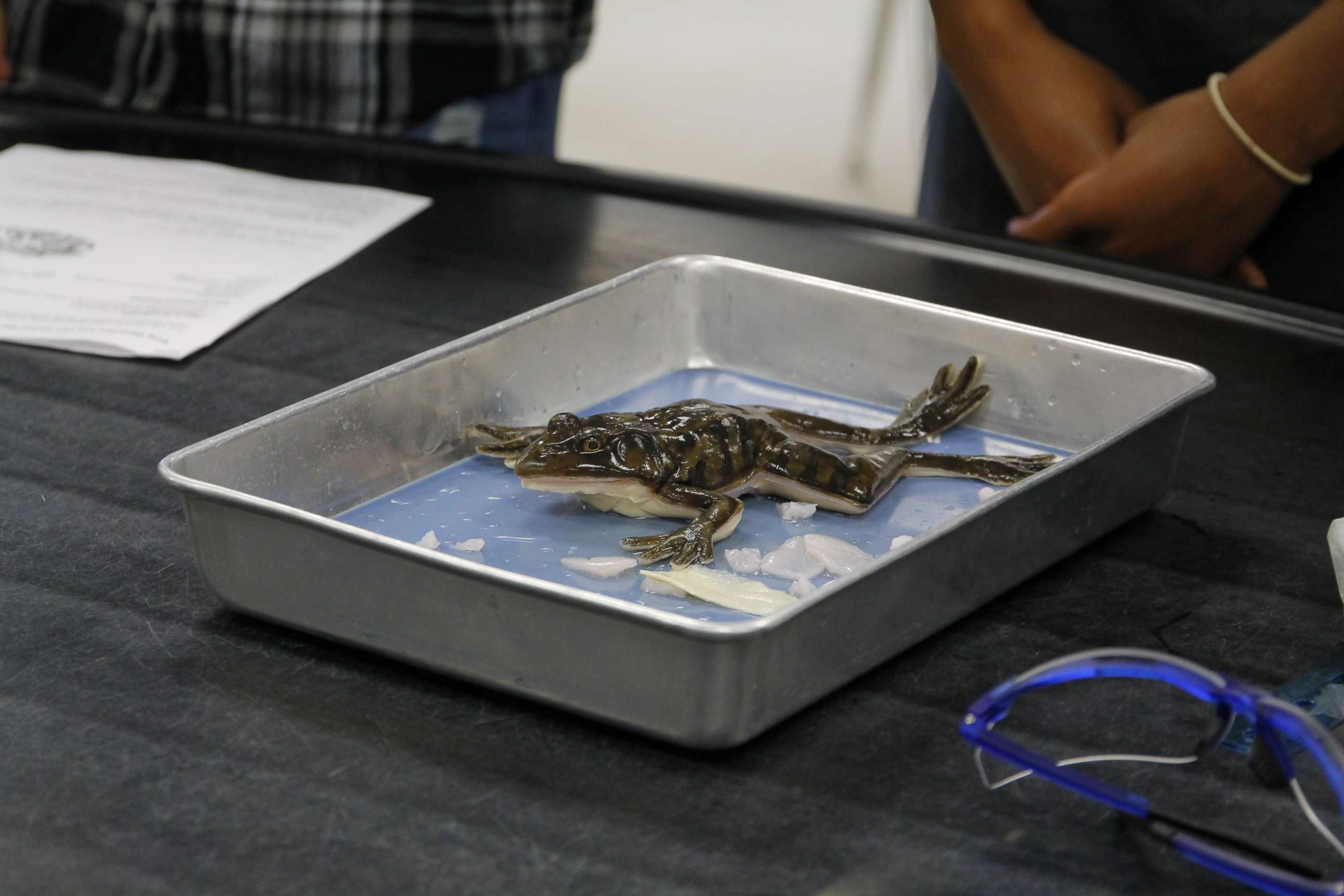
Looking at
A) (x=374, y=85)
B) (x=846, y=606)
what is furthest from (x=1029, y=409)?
(x=374, y=85)

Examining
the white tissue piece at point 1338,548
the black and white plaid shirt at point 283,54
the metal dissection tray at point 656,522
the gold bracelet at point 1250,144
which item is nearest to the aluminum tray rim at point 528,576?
the metal dissection tray at point 656,522

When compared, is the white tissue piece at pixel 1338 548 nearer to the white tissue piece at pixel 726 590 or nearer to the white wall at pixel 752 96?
the white tissue piece at pixel 726 590

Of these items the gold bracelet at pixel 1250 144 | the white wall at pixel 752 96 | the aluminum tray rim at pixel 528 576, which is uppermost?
the gold bracelet at pixel 1250 144

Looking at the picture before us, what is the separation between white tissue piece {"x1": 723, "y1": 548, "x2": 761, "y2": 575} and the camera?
0.73 metres

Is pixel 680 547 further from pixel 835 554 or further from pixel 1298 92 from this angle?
pixel 1298 92

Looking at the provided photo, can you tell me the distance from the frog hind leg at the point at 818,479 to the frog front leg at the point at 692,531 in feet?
0.11

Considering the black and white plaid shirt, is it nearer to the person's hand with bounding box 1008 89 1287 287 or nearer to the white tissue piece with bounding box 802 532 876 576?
the person's hand with bounding box 1008 89 1287 287

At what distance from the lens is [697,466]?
775mm

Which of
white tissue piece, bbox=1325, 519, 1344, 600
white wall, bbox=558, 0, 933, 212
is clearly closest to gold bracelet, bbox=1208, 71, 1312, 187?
white tissue piece, bbox=1325, 519, 1344, 600

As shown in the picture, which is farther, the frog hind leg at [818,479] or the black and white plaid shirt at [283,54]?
the black and white plaid shirt at [283,54]

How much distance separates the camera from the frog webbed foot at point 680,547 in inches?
28.1

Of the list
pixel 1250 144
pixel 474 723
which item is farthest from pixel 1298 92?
pixel 474 723

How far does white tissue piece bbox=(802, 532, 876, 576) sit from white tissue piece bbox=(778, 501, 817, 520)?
3 centimetres

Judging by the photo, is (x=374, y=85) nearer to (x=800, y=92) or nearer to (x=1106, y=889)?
(x=1106, y=889)
